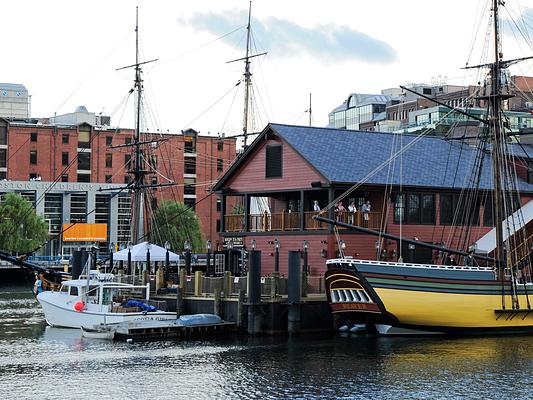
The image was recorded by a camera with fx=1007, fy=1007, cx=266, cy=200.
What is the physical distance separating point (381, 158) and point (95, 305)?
19873 millimetres

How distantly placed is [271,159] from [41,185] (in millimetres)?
72182

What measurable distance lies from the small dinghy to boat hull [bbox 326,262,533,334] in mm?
10846

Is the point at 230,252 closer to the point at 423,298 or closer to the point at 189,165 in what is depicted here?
the point at 423,298

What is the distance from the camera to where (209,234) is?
455 feet

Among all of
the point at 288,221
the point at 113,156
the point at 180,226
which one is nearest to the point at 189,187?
the point at 113,156

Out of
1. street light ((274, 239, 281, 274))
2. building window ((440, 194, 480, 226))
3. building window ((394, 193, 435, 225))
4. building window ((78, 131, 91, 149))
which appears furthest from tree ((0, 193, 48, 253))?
building window ((440, 194, 480, 226))

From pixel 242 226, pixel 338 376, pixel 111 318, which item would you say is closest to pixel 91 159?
pixel 242 226

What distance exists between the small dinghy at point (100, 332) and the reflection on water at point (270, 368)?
0.50 metres

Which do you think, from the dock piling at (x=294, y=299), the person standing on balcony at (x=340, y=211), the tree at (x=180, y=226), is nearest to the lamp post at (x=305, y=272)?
the dock piling at (x=294, y=299)

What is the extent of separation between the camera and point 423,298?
4816 cm

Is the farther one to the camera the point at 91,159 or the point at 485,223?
the point at 91,159

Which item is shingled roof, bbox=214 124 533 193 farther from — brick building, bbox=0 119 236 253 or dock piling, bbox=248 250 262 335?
brick building, bbox=0 119 236 253

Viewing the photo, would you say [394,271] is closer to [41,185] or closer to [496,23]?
[496,23]

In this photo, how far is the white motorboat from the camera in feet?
173
